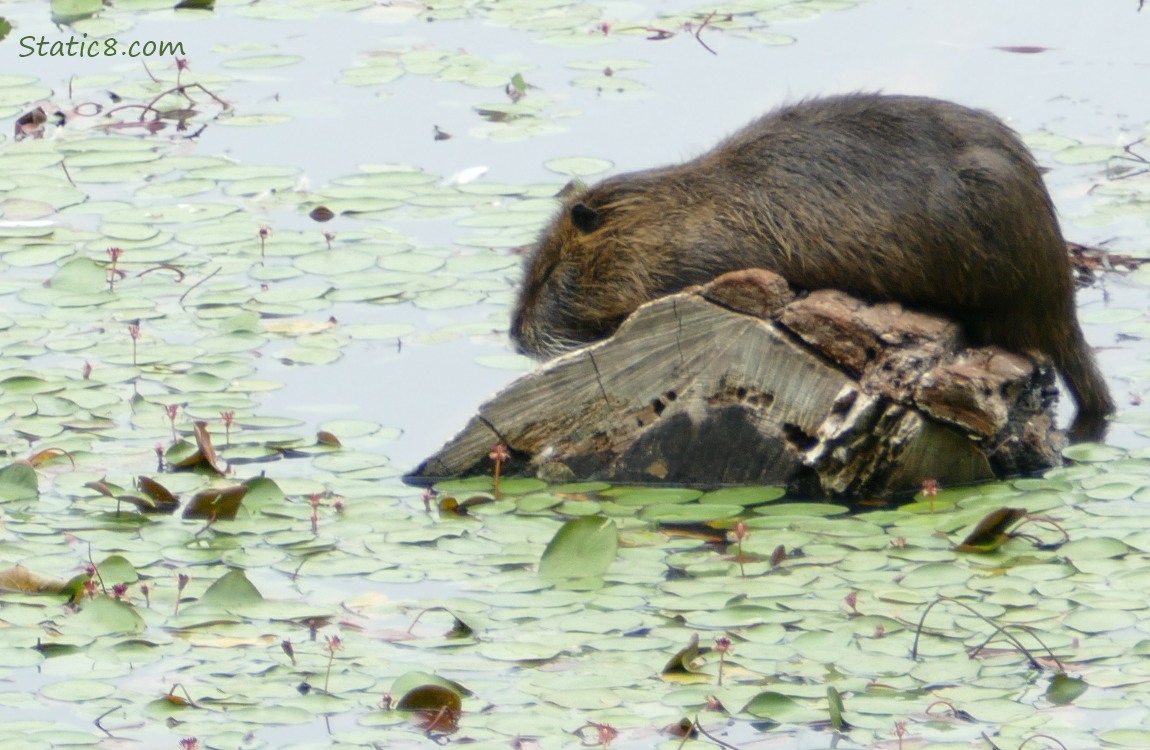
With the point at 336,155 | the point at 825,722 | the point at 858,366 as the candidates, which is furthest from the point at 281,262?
the point at 825,722

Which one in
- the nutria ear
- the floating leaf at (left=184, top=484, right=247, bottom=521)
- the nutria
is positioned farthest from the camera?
the nutria ear

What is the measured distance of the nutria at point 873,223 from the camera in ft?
18.8

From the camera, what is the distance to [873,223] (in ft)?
18.9

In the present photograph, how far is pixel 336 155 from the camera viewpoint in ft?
26.9

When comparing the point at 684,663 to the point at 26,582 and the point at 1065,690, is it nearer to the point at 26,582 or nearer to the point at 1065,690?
the point at 1065,690

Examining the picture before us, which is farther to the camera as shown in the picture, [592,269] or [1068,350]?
[592,269]

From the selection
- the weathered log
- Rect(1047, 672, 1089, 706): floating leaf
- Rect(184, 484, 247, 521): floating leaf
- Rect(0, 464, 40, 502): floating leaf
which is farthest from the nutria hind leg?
Rect(0, 464, 40, 502): floating leaf

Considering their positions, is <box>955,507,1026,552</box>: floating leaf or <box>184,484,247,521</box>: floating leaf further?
<box>184,484,247,521</box>: floating leaf

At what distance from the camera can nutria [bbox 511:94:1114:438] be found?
5.72 metres

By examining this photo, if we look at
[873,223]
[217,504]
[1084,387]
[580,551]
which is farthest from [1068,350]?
[217,504]

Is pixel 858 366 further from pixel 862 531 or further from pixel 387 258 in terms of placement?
pixel 387 258

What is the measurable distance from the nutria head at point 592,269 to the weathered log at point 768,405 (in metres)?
0.59

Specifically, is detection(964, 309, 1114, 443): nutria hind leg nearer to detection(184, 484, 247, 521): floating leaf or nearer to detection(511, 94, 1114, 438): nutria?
detection(511, 94, 1114, 438): nutria

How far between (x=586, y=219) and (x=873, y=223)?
3.44 ft
